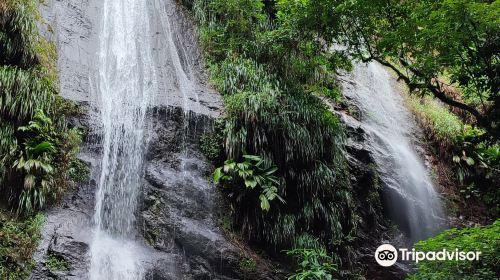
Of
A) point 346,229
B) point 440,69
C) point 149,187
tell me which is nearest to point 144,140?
point 149,187

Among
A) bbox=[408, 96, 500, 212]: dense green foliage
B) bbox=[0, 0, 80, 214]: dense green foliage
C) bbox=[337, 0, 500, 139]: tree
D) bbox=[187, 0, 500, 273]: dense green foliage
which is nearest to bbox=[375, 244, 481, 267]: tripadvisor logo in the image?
bbox=[187, 0, 500, 273]: dense green foliage

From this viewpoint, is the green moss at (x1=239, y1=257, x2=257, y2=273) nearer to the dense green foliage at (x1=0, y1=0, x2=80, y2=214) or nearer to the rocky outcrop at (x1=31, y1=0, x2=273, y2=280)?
the rocky outcrop at (x1=31, y1=0, x2=273, y2=280)

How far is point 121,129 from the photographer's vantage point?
8734 mm

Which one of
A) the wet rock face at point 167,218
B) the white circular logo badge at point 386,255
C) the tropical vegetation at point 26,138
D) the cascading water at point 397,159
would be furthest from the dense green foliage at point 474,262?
the tropical vegetation at point 26,138

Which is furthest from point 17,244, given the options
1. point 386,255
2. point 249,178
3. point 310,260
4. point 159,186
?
point 386,255

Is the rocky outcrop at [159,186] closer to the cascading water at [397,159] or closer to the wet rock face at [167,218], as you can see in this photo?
Answer: the wet rock face at [167,218]

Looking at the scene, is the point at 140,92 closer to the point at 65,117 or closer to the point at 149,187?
the point at 65,117

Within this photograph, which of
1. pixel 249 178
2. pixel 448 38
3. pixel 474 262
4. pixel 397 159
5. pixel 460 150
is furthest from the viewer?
pixel 460 150

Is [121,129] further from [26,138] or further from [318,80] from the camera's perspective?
[318,80]

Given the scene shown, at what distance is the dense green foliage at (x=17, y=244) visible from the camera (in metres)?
6.21

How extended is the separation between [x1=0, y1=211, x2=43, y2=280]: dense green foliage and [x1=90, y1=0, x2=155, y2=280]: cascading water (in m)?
0.92

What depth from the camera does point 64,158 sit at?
25.6ft

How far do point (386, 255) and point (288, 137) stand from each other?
3617mm

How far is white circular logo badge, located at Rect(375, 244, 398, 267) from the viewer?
31.6 ft
